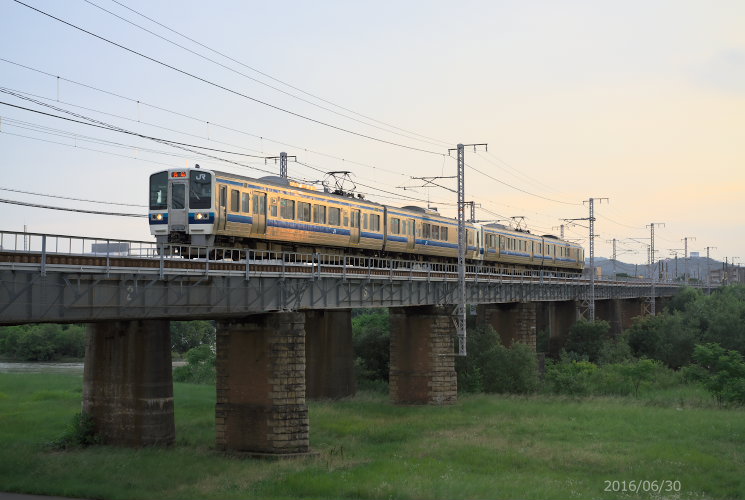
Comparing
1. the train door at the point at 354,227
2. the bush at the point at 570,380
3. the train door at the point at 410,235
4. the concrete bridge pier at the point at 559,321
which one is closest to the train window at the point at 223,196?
the train door at the point at 354,227

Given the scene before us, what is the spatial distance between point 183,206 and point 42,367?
56542 millimetres

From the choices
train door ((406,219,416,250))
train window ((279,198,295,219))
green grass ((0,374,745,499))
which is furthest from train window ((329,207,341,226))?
green grass ((0,374,745,499))

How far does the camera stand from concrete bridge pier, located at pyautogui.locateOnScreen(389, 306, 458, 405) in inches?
1911

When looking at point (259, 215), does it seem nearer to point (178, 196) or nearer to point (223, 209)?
point (223, 209)

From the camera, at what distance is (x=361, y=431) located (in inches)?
1506

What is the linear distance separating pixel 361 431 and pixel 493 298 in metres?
19.9

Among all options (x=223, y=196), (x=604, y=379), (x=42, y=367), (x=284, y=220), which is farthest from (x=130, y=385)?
(x=42, y=367)

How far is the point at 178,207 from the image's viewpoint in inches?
1361

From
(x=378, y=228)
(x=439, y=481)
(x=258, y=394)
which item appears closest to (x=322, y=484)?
(x=439, y=481)

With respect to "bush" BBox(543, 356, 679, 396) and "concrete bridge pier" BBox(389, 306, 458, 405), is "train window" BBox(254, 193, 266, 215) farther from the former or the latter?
"bush" BBox(543, 356, 679, 396)

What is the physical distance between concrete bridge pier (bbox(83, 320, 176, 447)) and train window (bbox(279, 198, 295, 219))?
7322 mm

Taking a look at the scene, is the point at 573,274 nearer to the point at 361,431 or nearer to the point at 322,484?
the point at 361,431

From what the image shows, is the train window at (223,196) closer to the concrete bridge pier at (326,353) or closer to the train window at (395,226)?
the train window at (395,226)

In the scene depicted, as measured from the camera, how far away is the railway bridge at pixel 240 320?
23.3 metres
